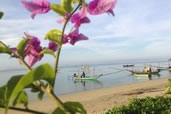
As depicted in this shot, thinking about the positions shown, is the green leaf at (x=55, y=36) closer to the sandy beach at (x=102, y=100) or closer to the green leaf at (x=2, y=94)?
the green leaf at (x=2, y=94)

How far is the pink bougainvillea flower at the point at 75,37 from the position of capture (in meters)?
0.59

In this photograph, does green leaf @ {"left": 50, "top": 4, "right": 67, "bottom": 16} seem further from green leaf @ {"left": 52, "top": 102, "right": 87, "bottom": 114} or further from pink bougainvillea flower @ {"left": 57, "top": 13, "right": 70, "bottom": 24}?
green leaf @ {"left": 52, "top": 102, "right": 87, "bottom": 114}

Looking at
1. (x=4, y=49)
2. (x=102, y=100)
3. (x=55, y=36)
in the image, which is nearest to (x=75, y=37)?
(x=55, y=36)

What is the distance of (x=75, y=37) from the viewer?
59 centimetres

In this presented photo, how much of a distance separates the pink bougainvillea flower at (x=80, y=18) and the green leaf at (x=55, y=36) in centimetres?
4

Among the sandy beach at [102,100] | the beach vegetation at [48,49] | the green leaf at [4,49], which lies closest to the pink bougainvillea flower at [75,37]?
the beach vegetation at [48,49]

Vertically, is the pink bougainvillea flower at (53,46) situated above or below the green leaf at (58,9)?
below

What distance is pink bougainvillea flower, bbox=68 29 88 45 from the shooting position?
59cm

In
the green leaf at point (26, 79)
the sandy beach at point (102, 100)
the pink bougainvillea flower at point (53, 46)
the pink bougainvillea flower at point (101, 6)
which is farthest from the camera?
the sandy beach at point (102, 100)

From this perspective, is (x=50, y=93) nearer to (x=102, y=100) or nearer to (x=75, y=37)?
(x=75, y=37)

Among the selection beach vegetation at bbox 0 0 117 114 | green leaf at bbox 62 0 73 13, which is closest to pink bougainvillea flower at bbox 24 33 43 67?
beach vegetation at bbox 0 0 117 114

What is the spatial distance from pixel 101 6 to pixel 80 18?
0.08 metres

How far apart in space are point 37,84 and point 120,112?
6.38 metres

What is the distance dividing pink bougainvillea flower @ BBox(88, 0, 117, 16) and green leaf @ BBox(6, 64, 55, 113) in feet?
0.47
